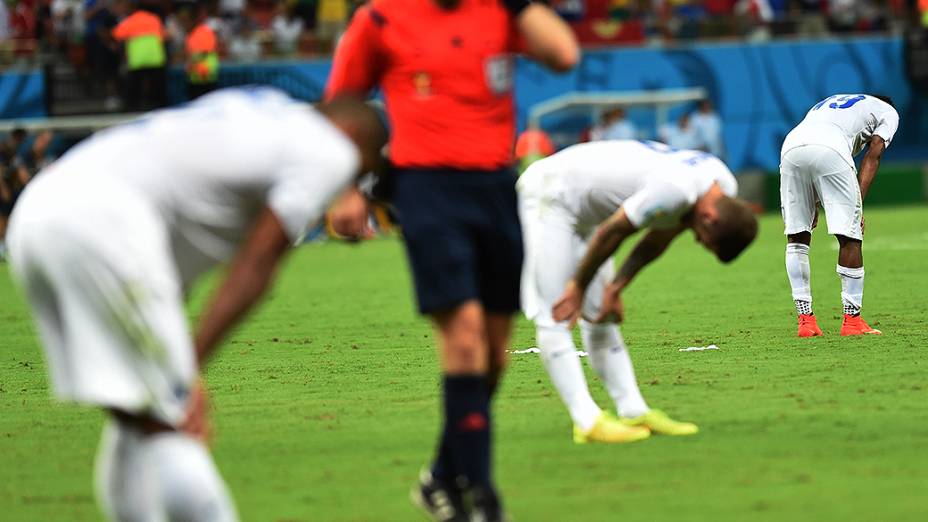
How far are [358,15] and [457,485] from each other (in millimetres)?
1901

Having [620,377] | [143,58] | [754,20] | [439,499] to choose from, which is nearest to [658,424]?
[620,377]

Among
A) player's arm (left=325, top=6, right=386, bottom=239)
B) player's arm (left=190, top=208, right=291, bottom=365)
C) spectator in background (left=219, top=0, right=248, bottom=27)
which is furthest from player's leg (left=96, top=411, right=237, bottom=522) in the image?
spectator in background (left=219, top=0, right=248, bottom=27)

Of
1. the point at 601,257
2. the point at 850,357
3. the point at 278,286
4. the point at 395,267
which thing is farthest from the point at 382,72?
the point at 395,267

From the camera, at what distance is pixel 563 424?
29.1ft

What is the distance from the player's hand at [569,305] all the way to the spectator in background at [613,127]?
78.9ft

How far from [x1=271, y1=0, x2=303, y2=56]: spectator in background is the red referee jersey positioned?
2401 cm

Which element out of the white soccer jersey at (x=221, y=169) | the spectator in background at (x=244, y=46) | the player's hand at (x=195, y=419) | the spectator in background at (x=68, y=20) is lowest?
the spectator in background at (x=244, y=46)

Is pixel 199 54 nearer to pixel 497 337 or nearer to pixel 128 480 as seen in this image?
pixel 497 337

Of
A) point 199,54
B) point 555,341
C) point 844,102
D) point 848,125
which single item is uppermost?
point 555,341

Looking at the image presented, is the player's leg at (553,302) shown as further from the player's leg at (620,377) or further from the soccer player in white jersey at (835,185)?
the soccer player in white jersey at (835,185)

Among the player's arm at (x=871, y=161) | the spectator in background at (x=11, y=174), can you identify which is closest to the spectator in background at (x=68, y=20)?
the spectator in background at (x=11, y=174)

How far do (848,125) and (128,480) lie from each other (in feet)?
31.5

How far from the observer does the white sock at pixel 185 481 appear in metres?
4.79

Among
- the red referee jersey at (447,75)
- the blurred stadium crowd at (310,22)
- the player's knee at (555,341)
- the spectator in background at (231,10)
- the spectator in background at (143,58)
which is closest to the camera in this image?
the red referee jersey at (447,75)
